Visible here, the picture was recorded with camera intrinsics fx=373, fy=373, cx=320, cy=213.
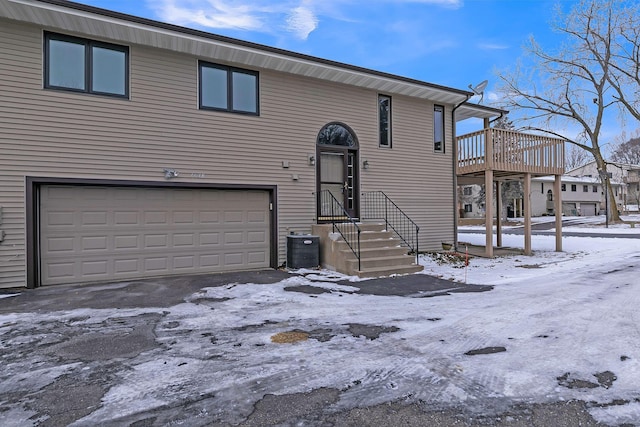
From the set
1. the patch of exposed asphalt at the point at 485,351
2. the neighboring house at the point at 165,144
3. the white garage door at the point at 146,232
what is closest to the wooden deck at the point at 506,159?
the neighboring house at the point at 165,144

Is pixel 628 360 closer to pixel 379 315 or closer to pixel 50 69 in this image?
pixel 379 315

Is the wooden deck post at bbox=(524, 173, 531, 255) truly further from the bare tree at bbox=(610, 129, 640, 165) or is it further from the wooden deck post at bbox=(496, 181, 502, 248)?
the bare tree at bbox=(610, 129, 640, 165)

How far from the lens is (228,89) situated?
8586 mm

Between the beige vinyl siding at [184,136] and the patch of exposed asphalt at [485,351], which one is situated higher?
the beige vinyl siding at [184,136]

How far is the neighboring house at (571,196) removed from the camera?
38.3 m

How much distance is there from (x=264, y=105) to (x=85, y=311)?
5.77m

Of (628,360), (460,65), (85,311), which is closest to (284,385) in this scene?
(628,360)

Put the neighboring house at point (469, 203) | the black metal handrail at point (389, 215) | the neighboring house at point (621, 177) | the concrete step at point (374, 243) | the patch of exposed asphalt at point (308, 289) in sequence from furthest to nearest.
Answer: the neighboring house at point (621, 177)
the neighboring house at point (469, 203)
the black metal handrail at point (389, 215)
the concrete step at point (374, 243)
the patch of exposed asphalt at point (308, 289)

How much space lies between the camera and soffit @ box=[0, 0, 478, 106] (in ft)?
21.1

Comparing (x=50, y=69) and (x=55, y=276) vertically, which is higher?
(x=50, y=69)

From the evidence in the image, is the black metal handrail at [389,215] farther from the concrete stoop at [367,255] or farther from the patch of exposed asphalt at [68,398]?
the patch of exposed asphalt at [68,398]

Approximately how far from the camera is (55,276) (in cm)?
696

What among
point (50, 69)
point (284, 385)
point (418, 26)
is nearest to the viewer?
point (284, 385)

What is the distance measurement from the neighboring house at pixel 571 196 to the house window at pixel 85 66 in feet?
126
